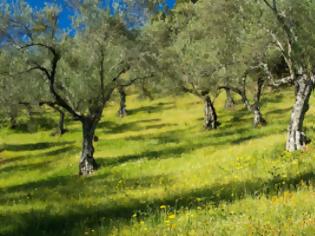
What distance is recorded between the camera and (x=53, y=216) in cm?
1527

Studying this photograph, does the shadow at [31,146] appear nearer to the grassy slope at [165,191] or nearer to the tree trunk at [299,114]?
the grassy slope at [165,191]

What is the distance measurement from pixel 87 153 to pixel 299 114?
1356cm

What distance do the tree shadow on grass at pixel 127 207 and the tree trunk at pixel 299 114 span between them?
7310mm

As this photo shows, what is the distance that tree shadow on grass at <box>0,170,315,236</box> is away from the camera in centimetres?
1298

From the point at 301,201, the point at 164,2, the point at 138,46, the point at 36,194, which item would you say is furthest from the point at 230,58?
the point at 164,2

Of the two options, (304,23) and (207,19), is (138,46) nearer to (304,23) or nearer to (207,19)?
(304,23)

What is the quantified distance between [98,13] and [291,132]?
13410mm

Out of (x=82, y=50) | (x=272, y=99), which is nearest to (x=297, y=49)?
(x=82, y=50)

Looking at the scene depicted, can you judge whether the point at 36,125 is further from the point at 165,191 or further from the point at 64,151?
the point at 165,191

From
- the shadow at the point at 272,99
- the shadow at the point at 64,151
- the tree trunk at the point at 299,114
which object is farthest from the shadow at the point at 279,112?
the tree trunk at the point at 299,114

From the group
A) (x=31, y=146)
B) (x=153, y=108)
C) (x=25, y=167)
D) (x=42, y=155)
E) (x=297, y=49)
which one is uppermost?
(x=297, y=49)

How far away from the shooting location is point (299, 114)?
75.3ft

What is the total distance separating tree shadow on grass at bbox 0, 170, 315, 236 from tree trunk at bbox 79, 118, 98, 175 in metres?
13.4

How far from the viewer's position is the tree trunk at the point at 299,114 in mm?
22708
